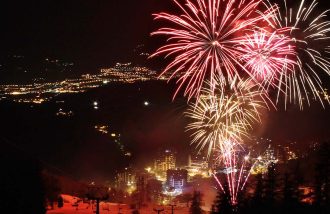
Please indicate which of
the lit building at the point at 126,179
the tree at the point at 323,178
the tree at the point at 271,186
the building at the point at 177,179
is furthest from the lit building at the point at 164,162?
the tree at the point at 323,178

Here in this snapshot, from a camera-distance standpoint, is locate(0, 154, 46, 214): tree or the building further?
the building

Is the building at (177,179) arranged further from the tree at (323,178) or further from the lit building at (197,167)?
the tree at (323,178)

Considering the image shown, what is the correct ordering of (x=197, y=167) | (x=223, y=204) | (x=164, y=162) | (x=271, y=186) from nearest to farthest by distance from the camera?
(x=223, y=204) → (x=271, y=186) → (x=197, y=167) → (x=164, y=162)

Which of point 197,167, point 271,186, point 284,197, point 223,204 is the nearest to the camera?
point 223,204

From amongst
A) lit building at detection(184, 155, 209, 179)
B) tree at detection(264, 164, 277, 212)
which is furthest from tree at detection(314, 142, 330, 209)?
lit building at detection(184, 155, 209, 179)

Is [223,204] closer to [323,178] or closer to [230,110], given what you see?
[323,178]

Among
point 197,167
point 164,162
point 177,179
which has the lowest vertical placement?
point 177,179

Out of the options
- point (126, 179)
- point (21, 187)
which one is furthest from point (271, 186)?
point (126, 179)

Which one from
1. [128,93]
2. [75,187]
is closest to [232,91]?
[75,187]

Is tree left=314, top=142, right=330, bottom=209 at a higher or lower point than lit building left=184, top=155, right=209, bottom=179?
lower

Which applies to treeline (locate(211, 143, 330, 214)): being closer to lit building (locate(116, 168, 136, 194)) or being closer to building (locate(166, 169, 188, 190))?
building (locate(166, 169, 188, 190))

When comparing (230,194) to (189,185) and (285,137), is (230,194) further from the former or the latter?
(285,137)
